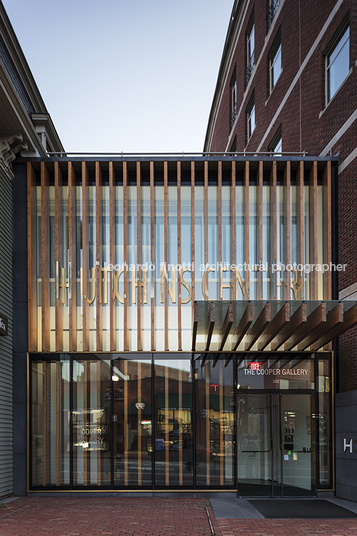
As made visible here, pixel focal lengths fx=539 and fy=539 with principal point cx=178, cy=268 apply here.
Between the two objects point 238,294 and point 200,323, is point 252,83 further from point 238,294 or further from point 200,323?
point 200,323

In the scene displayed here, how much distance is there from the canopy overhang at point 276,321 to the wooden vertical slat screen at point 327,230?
58.9 inches

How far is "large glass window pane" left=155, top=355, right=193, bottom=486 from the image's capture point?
42.3 feet

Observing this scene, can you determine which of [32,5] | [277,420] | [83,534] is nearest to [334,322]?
[277,420]

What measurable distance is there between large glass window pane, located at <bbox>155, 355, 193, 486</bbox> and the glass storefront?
0.02 m

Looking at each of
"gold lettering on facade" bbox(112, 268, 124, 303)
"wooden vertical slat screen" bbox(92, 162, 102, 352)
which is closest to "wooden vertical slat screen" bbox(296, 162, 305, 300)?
"gold lettering on facade" bbox(112, 268, 124, 303)

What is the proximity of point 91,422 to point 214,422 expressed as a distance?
299cm

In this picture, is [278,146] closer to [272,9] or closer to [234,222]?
[272,9]

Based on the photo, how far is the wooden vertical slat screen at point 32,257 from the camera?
1322 cm

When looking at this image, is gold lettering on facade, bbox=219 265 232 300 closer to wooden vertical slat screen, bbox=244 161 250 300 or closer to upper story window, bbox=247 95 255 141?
wooden vertical slat screen, bbox=244 161 250 300

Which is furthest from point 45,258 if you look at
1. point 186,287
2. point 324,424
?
point 324,424

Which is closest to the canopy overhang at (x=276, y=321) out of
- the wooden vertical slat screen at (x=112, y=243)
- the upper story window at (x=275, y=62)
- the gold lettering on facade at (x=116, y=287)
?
the wooden vertical slat screen at (x=112, y=243)

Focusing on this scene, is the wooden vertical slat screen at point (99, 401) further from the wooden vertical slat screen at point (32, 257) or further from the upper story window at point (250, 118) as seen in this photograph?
the upper story window at point (250, 118)

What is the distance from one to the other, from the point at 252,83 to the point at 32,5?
914cm

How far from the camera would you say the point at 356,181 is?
12617 mm
